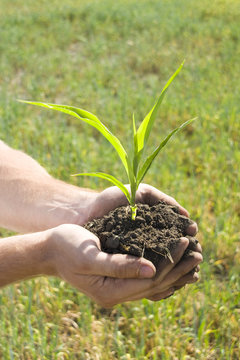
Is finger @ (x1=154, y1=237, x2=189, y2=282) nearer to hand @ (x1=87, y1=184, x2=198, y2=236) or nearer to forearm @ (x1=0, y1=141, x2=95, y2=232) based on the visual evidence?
hand @ (x1=87, y1=184, x2=198, y2=236)

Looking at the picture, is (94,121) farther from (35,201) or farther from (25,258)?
(35,201)

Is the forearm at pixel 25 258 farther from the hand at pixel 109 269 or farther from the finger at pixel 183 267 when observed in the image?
the finger at pixel 183 267

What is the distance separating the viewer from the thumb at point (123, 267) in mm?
1334

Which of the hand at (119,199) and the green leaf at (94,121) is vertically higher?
the green leaf at (94,121)

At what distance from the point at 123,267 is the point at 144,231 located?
181 mm

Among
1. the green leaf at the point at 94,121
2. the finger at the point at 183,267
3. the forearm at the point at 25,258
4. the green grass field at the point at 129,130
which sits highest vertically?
the green leaf at the point at 94,121

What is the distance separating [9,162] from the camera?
2027mm

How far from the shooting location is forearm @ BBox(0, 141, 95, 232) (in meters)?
1.83

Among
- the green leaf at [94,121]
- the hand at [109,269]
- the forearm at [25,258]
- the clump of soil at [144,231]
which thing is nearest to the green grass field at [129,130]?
the forearm at [25,258]

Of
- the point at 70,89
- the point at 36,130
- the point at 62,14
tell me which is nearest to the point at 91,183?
the point at 36,130

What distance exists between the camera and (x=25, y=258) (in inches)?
60.4

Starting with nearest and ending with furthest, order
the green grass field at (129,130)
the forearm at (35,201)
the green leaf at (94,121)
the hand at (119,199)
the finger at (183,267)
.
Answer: the green leaf at (94,121) < the finger at (183,267) < the hand at (119,199) < the forearm at (35,201) < the green grass field at (129,130)

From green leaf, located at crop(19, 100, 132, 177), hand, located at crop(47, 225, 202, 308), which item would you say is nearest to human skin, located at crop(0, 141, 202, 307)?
hand, located at crop(47, 225, 202, 308)

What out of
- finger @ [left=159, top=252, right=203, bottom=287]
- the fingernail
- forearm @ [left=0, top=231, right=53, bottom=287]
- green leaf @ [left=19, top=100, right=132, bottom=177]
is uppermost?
green leaf @ [left=19, top=100, right=132, bottom=177]
